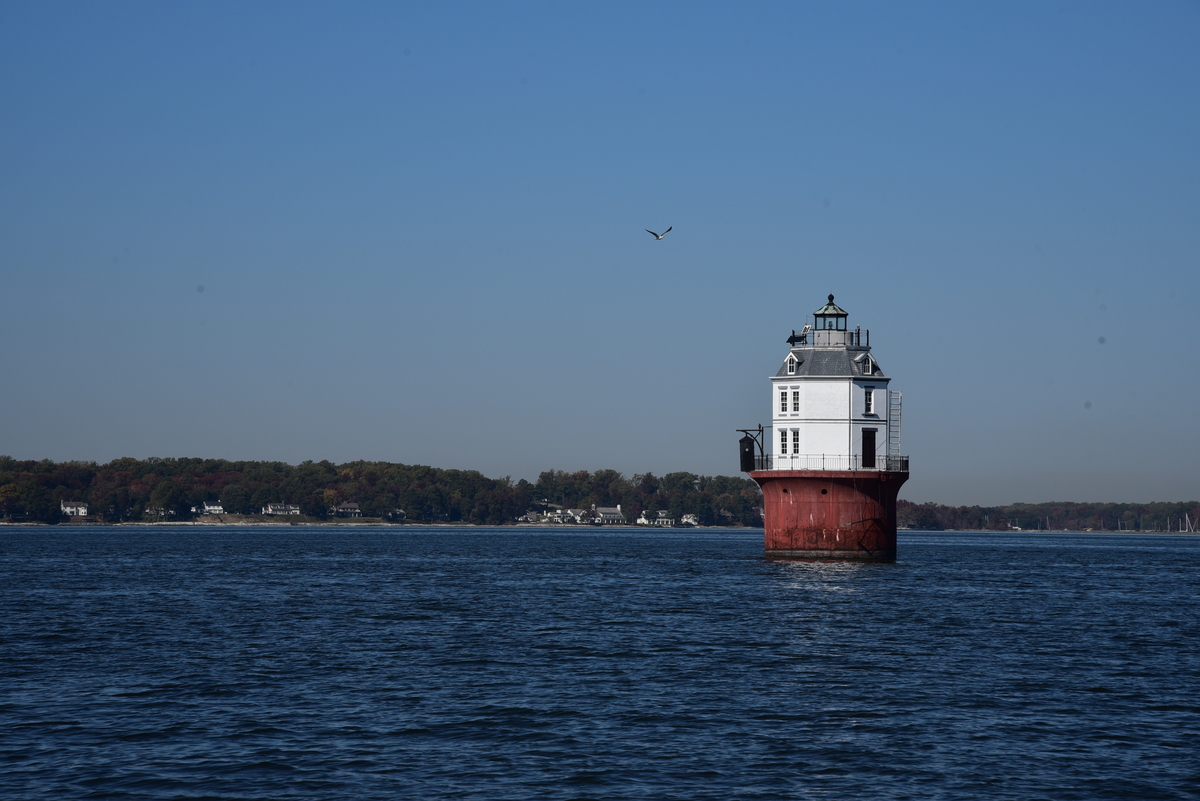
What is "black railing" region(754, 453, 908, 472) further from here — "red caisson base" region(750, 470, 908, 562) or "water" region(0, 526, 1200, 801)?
"water" region(0, 526, 1200, 801)

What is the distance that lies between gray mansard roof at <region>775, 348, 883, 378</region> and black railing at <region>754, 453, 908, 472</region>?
15.2 feet

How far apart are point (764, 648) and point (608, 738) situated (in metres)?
13.4

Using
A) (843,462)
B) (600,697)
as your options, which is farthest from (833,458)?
(600,697)

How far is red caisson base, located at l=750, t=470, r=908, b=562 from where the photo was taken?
222 ft

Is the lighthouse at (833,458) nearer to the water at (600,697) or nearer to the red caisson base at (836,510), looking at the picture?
the red caisson base at (836,510)

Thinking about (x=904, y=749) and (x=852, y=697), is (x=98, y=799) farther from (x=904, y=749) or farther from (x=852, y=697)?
(x=852, y=697)

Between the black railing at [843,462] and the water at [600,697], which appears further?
the black railing at [843,462]

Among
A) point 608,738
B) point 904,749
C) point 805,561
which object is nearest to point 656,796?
point 608,738

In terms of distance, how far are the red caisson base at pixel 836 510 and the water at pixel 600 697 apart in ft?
41.5

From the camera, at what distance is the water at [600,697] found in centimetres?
2052

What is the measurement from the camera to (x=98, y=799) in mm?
19188

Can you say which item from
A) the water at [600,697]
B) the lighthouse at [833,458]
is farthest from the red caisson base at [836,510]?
the water at [600,697]

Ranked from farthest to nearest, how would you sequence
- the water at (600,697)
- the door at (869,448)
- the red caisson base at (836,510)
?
1. the door at (869,448)
2. the red caisson base at (836,510)
3. the water at (600,697)

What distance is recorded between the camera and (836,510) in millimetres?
68000
